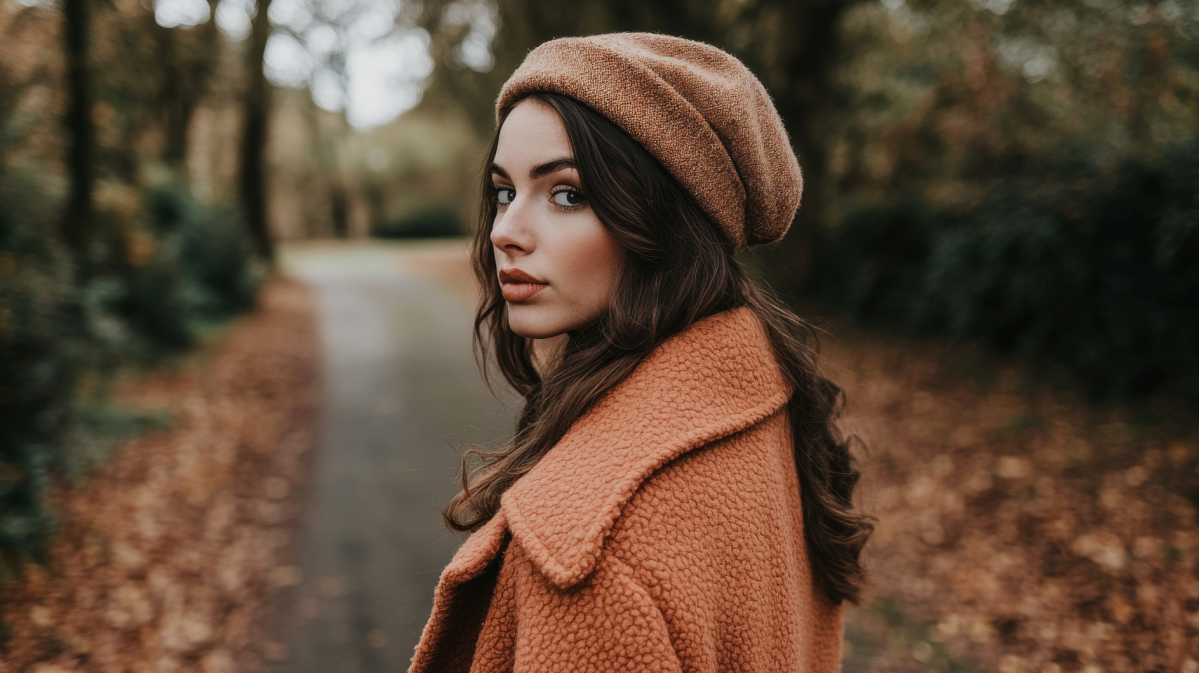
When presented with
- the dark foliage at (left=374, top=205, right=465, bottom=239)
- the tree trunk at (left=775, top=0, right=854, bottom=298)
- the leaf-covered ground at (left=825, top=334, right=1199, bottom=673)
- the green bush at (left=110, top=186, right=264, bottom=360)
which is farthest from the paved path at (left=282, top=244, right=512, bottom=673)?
the dark foliage at (left=374, top=205, right=465, bottom=239)

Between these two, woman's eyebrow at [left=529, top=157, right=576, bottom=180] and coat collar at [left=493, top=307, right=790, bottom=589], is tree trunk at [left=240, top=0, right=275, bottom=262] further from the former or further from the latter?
coat collar at [left=493, top=307, right=790, bottom=589]

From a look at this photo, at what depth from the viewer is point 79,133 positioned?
7207 millimetres

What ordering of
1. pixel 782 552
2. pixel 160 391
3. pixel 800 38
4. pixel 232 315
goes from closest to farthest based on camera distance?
pixel 782 552 → pixel 160 391 → pixel 800 38 → pixel 232 315

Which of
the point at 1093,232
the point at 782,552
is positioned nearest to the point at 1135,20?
the point at 1093,232

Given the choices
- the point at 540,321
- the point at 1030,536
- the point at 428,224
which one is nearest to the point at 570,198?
the point at 540,321

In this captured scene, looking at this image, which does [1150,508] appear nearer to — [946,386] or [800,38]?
[946,386]

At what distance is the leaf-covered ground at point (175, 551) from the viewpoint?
14.1 ft

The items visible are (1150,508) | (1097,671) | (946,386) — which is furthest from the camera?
(946,386)

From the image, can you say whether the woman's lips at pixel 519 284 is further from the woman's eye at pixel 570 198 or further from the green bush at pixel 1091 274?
the green bush at pixel 1091 274

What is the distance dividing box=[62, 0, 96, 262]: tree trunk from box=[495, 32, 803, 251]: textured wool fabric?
24.7 ft

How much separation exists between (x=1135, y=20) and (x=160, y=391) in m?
11.5

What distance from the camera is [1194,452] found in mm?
5723

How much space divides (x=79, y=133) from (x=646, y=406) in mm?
8337

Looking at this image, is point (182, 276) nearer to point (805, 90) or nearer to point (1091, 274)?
point (805, 90)
